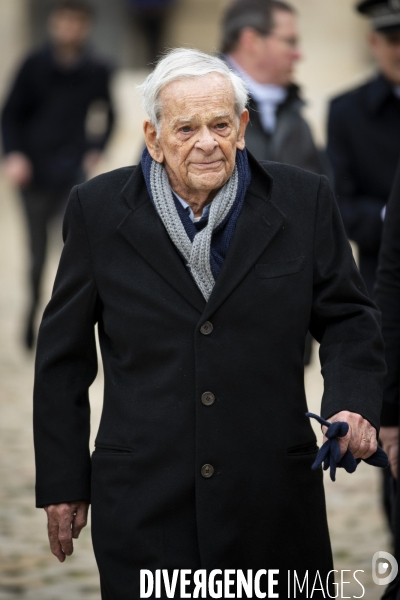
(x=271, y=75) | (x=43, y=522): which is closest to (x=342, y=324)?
(x=271, y=75)

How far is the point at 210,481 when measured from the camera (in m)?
3.21

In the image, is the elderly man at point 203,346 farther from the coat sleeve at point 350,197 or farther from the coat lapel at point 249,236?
the coat sleeve at point 350,197

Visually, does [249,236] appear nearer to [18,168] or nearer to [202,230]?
[202,230]

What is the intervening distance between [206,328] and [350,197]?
7.76ft

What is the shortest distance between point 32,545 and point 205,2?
19.3 metres

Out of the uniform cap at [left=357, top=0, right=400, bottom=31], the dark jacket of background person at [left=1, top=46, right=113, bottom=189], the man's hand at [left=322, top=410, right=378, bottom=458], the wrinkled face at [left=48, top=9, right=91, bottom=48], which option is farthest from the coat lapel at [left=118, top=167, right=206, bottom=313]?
the wrinkled face at [left=48, top=9, right=91, bottom=48]

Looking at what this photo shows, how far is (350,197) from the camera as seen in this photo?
17.7ft

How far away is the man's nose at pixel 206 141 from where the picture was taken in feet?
10.5

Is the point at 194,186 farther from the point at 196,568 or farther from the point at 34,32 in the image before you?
the point at 34,32

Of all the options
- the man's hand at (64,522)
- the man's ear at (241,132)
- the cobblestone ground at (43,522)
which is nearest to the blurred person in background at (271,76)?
the cobblestone ground at (43,522)

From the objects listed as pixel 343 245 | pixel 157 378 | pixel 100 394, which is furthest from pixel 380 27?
pixel 100 394

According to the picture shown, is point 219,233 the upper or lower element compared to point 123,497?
upper

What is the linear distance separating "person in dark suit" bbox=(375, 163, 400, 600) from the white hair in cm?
74

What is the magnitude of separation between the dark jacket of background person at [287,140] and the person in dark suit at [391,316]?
1362 millimetres
